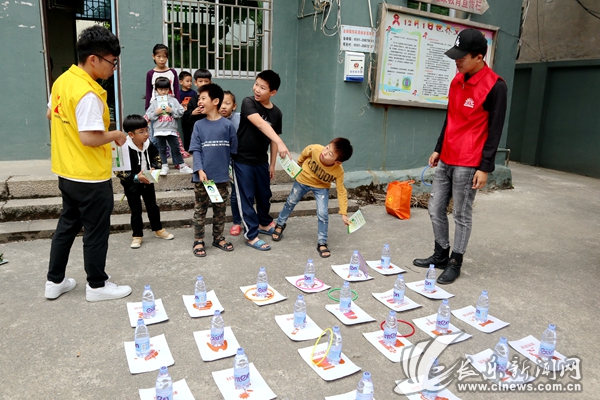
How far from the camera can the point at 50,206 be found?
5.00 meters

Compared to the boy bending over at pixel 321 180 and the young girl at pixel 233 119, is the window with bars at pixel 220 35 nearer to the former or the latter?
the young girl at pixel 233 119

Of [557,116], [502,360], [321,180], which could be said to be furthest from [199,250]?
[557,116]

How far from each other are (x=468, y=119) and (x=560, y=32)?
8.90 m

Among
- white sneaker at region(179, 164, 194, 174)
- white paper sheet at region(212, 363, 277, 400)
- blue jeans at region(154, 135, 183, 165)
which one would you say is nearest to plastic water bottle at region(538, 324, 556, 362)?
white paper sheet at region(212, 363, 277, 400)

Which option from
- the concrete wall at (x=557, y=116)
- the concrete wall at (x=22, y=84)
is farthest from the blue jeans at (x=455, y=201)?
the concrete wall at (x=557, y=116)

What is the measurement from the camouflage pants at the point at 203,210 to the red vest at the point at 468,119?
7.32 feet

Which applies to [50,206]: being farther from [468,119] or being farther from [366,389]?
[468,119]

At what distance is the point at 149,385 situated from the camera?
2441mm

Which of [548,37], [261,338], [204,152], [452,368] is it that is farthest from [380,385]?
[548,37]

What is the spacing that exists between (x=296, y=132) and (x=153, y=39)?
2.62m

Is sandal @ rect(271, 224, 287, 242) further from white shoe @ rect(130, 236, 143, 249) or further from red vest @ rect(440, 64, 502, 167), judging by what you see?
red vest @ rect(440, 64, 502, 167)

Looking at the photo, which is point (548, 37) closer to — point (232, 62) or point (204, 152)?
point (232, 62)

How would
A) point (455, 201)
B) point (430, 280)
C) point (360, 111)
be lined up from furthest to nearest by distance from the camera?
point (360, 111) < point (455, 201) < point (430, 280)

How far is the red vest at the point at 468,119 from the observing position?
3.72 metres
